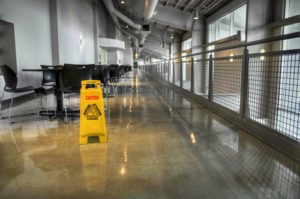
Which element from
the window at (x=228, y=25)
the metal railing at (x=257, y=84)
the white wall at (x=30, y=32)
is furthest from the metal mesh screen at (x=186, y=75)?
the white wall at (x=30, y=32)

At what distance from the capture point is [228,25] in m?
8.91

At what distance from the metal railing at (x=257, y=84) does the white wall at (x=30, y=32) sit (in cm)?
435

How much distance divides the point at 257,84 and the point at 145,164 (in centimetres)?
239

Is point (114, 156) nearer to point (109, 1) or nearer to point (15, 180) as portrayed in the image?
point (15, 180)

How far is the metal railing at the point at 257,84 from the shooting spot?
2.68 meters

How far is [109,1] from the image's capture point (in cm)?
1260

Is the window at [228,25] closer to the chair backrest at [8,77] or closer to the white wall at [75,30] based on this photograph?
the white wall at [75,30]

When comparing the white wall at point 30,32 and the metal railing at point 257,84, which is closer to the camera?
the metal railing at point 257,84

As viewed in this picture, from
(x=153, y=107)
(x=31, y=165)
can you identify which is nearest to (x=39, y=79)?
(x=153, y=107)

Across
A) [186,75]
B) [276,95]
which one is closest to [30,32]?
[186,75]

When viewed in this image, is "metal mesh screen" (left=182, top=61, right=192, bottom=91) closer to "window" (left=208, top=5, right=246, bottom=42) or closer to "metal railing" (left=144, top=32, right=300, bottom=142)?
"metal railing" (left=144, top=32, right=300, bottom=142)

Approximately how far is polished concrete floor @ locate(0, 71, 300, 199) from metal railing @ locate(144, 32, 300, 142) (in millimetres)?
443

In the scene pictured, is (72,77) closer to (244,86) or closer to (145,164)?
(145,164)

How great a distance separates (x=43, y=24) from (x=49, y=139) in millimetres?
5703
